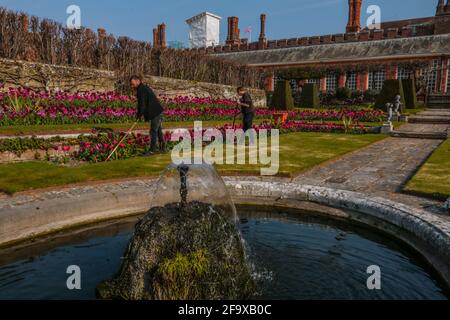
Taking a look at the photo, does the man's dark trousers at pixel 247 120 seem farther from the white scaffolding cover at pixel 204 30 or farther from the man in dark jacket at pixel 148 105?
the white scaffolding cover at pixel 204 30

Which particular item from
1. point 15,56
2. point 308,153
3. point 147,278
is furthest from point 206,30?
point 147,278

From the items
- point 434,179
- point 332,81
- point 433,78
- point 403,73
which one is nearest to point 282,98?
point 332,81

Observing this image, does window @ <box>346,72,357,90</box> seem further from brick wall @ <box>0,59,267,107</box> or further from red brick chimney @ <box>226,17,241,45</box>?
brick wall @ <box>0,59,267,107</box>

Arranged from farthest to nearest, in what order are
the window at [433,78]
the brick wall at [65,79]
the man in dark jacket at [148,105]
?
the window at [433,78] → the brick wall at [65,79] → the man in dark jacket at [148,105]

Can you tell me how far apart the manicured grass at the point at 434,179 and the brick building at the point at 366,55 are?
85.4 feet

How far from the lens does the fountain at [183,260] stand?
302 centimetres

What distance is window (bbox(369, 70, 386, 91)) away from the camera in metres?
36.3

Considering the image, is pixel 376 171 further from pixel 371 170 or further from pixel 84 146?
pixel 84 146

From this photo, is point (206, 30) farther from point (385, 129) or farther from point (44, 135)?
point (44, 135)

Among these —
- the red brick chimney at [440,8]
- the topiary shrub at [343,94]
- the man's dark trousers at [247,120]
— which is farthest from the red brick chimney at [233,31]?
the man's dark trousers at [247,120]

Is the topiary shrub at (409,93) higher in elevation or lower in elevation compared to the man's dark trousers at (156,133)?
higher

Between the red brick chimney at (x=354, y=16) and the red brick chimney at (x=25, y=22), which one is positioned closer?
the red brick chimney at (x=25, y=22)

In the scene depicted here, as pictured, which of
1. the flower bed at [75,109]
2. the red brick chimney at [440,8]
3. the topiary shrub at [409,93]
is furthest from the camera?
the red brick chimney at [440,8]

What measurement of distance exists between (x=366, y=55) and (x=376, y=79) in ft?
10.4
